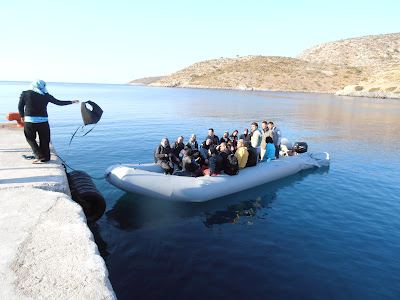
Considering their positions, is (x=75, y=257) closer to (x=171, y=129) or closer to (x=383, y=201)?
(x=383, y=201)

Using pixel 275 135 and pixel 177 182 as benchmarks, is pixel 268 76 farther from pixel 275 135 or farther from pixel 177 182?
pixel 177 182

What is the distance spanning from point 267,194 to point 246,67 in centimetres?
13261

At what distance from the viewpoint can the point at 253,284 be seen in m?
6.87

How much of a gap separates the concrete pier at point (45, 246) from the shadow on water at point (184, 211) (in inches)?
108

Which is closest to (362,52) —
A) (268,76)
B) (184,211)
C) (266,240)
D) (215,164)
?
(268,76)

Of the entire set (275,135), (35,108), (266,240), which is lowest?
(266,240)

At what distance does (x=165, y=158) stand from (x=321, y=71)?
122 metres

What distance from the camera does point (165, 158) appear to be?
1195 cm

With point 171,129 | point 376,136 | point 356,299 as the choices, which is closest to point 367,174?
point 356,299

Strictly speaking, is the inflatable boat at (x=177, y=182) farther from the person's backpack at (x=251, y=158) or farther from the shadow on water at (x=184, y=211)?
the shadow on water at (x=184, y=211)

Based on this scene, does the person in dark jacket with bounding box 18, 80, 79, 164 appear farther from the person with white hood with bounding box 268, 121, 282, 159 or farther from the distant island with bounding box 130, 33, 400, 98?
the distant island with bounding box 130, 33, 400, 98

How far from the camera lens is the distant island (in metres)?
91.9

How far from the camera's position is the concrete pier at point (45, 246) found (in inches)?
154

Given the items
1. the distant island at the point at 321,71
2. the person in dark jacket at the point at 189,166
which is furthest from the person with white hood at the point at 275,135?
the distant island at the point at 321,71
